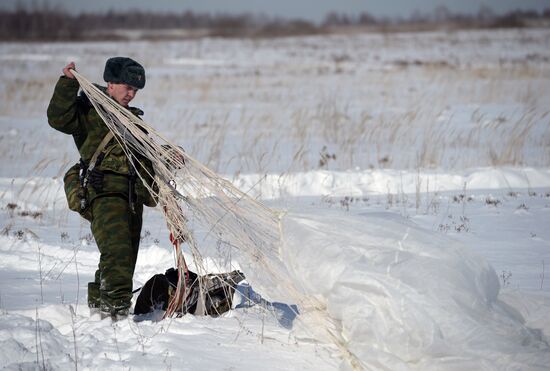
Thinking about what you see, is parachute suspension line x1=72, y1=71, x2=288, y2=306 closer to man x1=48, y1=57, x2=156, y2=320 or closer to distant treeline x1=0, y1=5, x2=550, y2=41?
man x1=48, y1=57, x2=156, y2=320

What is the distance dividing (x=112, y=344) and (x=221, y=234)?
2.86ft

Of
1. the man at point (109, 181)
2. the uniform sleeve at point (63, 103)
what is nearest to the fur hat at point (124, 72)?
the man at point (109, 181)

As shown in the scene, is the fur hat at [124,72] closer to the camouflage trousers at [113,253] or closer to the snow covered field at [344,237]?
the camouflage trousers at [113,253]

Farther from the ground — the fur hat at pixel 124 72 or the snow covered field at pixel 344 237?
the fur hat at pixel 124 72

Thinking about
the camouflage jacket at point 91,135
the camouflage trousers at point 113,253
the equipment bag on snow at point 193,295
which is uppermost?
the camouflage jacket at point 91,135

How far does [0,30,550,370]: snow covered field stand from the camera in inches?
131

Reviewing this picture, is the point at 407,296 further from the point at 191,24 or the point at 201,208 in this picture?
the point at 191,24

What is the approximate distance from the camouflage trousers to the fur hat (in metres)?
0.68

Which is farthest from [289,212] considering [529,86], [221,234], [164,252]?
[529,86]

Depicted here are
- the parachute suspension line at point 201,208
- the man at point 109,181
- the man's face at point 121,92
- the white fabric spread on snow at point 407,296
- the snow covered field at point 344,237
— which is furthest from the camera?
the man's face at point 121,92

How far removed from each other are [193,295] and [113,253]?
57 cm

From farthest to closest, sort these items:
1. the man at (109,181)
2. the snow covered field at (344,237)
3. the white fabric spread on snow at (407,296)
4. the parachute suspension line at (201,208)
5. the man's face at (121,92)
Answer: the man's face at (121,92)
the man at (109,181)
the parachute suspension line at (201,208)
the snow covered field at (344,237)
the white fabric spread on snow at (407,296)

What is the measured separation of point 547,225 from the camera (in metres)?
6.60

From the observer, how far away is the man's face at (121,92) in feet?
13.8
